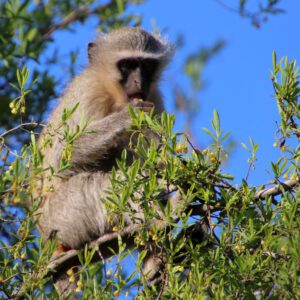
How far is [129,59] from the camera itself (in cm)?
711

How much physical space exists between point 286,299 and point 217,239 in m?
0.55

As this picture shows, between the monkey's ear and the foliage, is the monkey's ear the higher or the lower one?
the higher one

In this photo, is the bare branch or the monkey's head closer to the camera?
the bare branch

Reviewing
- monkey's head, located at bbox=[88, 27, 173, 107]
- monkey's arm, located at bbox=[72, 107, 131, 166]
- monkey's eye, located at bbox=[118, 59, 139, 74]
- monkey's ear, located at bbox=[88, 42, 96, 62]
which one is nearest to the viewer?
monkey's arm, located at bbox=[72, 107, 131, 166]

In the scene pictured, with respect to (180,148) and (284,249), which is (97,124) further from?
(284,249)

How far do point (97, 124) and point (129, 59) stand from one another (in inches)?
39.2

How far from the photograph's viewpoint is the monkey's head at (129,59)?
273 inches

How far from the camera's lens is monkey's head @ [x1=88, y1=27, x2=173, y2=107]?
6938 millimetres

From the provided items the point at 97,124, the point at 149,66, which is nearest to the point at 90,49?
the point at 149,66

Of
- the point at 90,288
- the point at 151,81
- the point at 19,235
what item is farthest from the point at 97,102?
the point at 90,288

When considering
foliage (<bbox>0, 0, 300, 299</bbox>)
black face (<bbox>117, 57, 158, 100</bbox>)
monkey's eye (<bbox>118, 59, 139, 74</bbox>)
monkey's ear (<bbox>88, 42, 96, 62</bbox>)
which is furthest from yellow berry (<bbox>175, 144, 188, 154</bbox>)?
monkey's ear (<bbox>88, 42, 96, 62</bbox>)

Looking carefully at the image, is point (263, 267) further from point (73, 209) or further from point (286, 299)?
point (73, 209)

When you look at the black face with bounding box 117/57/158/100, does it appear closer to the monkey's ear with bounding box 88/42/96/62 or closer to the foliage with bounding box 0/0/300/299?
the monkey's ear with bounding box 88/42/96/62

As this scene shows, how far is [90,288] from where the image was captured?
377 centimetres
